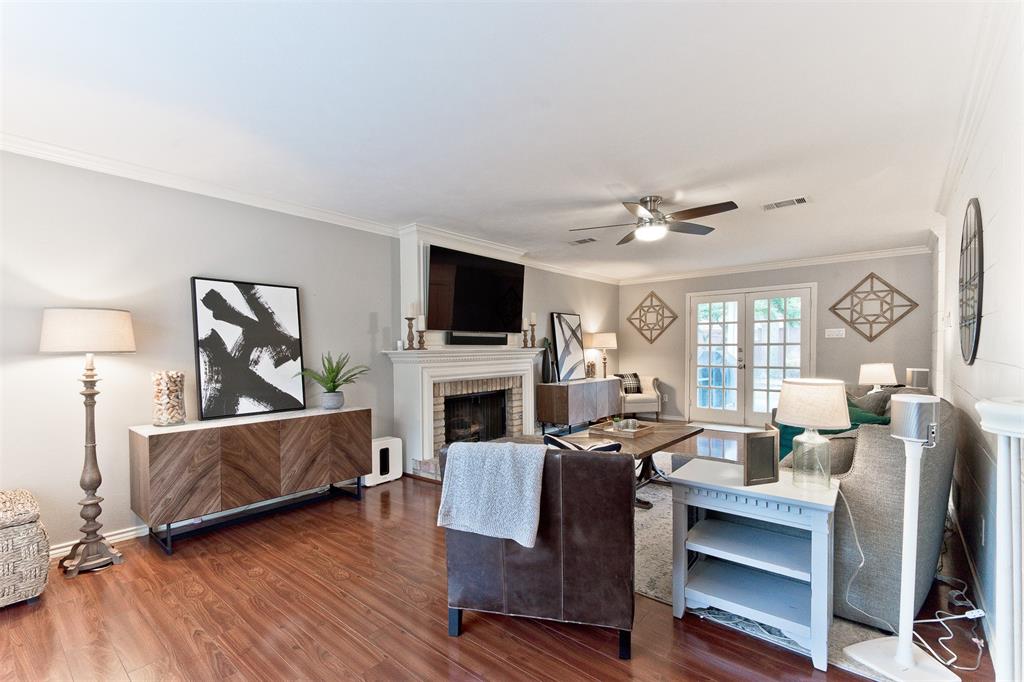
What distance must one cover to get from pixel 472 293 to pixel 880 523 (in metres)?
3.91

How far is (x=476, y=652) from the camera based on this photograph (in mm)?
1919

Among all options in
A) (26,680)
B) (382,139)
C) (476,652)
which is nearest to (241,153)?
(382,139)

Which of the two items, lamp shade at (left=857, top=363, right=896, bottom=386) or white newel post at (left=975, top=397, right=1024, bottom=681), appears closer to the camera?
white newel post at (left=975, top=397, right=1024, bottom=681)

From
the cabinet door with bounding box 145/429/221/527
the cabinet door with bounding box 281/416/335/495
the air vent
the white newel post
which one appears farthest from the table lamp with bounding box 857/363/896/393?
the cabinet door with bounding box 145/429/221/527

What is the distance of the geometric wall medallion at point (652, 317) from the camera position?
7664 mm

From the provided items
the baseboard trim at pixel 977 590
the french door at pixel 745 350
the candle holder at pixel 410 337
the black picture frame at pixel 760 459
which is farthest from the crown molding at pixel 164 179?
the french door at pixel 745 350

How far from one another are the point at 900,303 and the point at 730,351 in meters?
2.07

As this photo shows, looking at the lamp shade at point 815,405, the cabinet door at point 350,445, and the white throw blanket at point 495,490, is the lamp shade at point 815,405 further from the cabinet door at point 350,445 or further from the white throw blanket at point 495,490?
the cabinet door at point 350,445

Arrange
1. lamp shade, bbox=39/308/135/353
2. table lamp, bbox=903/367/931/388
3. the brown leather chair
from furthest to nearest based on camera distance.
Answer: table lamp, bbox=903/367/931/388 < lamp shade, bbox=39/308/135/353 < the brown leather chair

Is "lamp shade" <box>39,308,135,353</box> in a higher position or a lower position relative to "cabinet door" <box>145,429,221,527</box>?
higher

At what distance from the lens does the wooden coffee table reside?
135 inches

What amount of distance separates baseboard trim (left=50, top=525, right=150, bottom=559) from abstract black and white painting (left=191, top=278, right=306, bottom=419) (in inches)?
31.3

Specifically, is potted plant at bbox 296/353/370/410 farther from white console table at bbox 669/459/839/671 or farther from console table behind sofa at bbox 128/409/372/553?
white console table at bbox 669/459/839/671

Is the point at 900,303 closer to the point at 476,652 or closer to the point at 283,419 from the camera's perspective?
the point at 476,652
